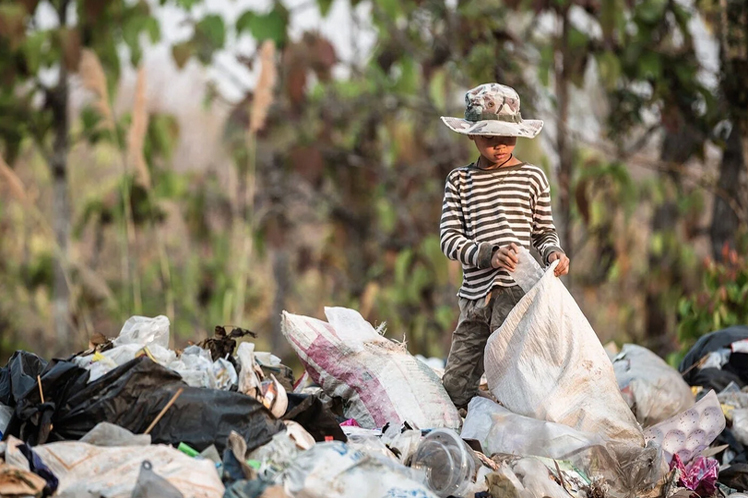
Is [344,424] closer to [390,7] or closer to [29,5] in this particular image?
[390,7]

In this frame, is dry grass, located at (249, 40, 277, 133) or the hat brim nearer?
the hat brim

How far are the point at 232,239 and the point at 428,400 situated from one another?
26.2 ft

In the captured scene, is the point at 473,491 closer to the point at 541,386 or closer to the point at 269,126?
the point at 541,386

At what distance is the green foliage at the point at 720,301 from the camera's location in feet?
18.7

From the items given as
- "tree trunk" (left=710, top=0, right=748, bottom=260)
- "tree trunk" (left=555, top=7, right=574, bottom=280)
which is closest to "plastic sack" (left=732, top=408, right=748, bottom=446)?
"tree trunk" (left=555, top=7, right=574, bottom=280)

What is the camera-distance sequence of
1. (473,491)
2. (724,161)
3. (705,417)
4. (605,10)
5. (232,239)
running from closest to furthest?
1. (473,491)
2. (705,417)
3. (605,10)
4. (724,161)
5. (232,239)

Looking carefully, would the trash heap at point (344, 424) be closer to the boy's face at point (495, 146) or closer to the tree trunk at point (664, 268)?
the boy's face at point (495, 146)

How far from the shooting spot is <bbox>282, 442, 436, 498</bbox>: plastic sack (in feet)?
8.23

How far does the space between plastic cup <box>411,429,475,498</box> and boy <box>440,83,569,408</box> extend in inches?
26.5

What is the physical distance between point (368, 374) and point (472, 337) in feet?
1.34

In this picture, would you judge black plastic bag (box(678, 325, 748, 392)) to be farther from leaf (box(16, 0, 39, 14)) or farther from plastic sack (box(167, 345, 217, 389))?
leaf (box(16, 0, 39, 14))

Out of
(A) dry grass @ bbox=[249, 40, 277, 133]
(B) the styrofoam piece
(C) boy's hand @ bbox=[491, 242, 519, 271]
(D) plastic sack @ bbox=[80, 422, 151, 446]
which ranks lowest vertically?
(B) the styrofoam piece

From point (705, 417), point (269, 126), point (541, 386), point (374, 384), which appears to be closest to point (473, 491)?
point (541, 386)

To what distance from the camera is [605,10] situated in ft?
22.4
